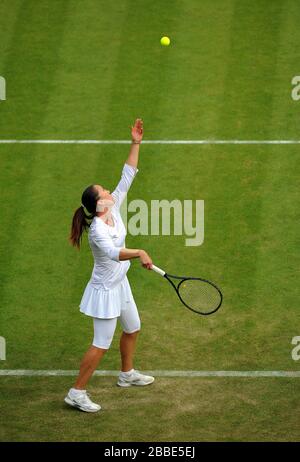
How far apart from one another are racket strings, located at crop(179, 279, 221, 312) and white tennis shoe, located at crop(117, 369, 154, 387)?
933 millimetres

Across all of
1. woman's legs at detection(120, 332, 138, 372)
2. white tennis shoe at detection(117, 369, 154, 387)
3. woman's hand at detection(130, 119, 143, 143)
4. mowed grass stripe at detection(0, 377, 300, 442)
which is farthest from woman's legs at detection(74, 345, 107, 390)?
woman's hand at detection(130, 119, 143, 143)

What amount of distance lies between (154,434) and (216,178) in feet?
19.3


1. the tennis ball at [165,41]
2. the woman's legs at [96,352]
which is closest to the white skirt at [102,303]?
the woman's legs at [96,352]

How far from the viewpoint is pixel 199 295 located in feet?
38.2

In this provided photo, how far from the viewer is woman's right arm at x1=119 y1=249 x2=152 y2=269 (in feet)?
35.0

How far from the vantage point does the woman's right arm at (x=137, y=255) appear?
1066cm

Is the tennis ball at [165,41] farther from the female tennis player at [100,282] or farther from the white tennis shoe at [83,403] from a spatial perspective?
the white tennis shoe at [83,403]

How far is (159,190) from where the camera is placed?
15.6 metres

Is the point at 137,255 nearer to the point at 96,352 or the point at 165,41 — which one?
the point at 96,352

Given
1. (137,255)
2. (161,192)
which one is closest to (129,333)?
(137,255)

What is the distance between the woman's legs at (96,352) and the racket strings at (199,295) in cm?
89

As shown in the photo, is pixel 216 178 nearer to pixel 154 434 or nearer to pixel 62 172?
pixel 62 172

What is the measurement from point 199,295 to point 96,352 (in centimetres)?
127

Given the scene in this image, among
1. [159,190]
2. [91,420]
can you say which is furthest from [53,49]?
[91,420]
